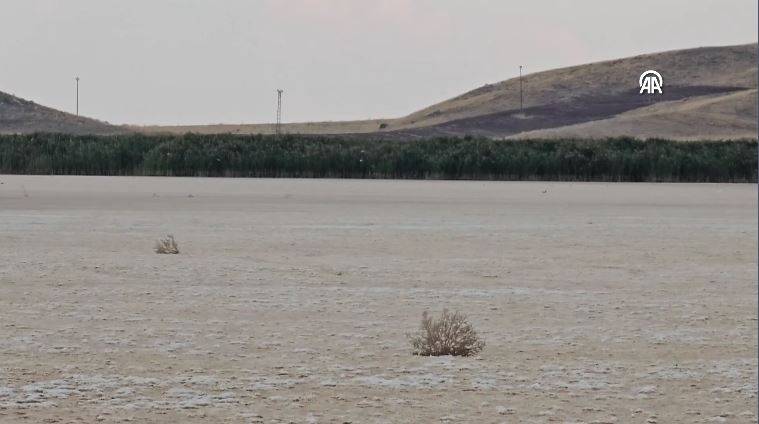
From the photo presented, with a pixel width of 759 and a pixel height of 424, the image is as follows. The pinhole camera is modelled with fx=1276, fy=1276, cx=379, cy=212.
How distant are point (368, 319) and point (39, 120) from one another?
461ft

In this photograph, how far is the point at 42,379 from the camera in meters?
8.12

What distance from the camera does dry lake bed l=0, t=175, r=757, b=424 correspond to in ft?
24.8

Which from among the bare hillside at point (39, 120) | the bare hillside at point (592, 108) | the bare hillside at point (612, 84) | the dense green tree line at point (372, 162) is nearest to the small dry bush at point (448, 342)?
the dense green tree line at point (372, 162)

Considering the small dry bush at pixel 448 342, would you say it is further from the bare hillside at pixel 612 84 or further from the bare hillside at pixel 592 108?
the bare hillside at pixel 612 84

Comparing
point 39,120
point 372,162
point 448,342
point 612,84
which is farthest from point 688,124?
point 448,342

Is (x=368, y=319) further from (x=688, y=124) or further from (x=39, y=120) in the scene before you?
(x=39, y=120)

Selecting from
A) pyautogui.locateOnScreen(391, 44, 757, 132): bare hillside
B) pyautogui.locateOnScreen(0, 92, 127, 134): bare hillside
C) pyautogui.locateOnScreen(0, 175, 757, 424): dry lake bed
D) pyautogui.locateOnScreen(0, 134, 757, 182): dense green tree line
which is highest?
pyautogui.locateOnScreen(391, 44, 757, 132): bare hillside

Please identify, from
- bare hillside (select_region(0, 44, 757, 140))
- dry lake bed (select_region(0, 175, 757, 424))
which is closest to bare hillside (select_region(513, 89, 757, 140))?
bare hillside (select_region(0, 44, 757, 140))

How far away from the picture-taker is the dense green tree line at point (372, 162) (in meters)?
51.7

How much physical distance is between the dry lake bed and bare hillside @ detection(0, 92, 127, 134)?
122096 mm

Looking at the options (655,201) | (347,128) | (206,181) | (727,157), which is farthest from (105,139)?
(347,128)

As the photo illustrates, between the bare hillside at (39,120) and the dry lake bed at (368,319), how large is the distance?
12210cm

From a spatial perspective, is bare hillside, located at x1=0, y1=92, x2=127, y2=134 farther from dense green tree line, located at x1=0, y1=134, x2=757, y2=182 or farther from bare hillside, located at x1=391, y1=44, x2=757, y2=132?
dense green tree line, located at x1=0, y1=134, x2=757, y2=182

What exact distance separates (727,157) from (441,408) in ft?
159
